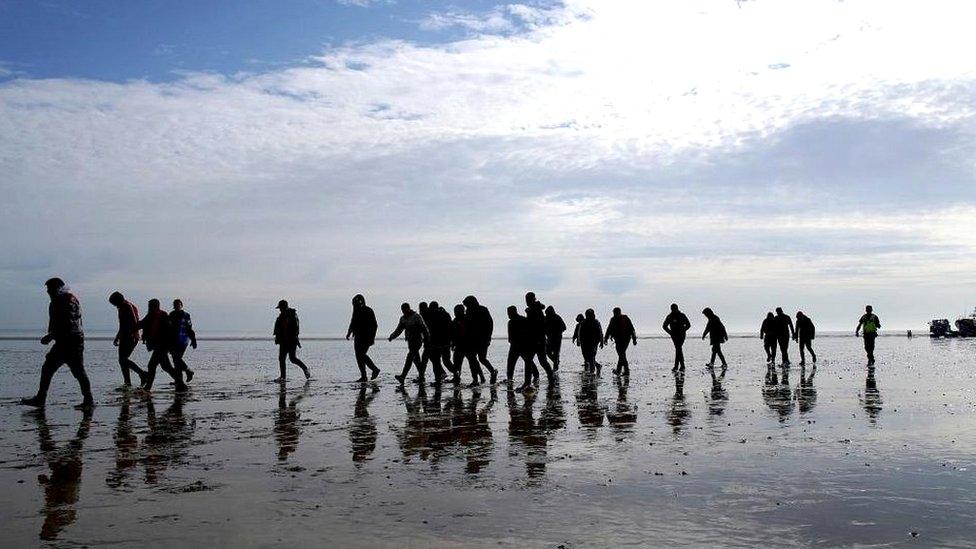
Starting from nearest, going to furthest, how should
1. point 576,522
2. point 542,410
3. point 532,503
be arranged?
point 576,522 → point 532,503 → point 542,410

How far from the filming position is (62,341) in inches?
575

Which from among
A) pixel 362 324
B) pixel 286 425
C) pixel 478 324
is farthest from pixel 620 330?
pixel 286 425

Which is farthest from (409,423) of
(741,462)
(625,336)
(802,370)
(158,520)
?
(802,370)

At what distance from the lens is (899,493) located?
705 centimetres

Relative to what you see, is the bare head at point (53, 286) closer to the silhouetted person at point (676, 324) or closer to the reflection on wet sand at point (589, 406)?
the reflection on wet sand at point (589, 406)

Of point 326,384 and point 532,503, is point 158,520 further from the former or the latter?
point 326,384

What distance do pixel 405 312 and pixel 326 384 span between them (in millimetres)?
2761

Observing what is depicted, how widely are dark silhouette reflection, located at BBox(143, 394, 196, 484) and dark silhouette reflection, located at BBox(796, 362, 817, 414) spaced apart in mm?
9337

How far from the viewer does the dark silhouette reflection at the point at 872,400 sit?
12.6 m

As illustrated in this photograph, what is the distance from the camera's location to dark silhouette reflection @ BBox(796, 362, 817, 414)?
14219mm

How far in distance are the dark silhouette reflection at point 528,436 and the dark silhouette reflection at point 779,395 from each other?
3736 mm

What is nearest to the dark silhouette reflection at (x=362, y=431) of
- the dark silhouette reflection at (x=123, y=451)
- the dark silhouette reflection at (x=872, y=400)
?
the dark silhouette reflection at (x=123, y=451)

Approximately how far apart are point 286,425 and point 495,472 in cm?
495

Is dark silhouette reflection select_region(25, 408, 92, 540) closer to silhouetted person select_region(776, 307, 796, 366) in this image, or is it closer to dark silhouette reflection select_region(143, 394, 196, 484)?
dark silhouette reflection select_region(143, 394, 196, 484)
